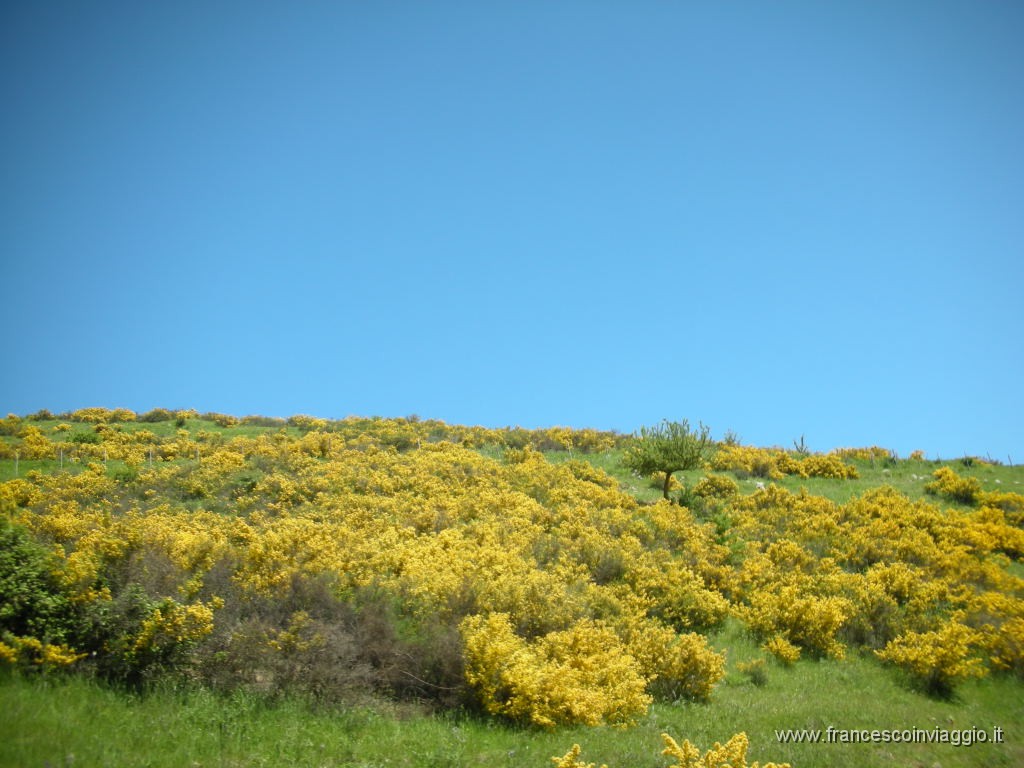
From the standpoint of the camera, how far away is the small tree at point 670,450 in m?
25.9

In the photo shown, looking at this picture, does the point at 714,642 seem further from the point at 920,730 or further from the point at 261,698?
the point at 261,698

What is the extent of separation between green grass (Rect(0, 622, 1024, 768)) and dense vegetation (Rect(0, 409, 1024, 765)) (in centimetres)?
39

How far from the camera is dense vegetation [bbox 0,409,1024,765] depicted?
34.3 feet

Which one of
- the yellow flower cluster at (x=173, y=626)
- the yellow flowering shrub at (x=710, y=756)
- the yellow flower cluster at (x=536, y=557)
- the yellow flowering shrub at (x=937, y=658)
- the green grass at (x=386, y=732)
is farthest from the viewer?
the yellow flowering shrub at (x=937, y=658)

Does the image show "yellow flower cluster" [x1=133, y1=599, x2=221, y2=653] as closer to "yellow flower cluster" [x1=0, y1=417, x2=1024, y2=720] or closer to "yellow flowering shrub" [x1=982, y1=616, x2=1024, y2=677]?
"yellow flower cluster" [x1=0, y1=417, x2=1024, y2=720]

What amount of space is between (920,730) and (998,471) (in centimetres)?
2481

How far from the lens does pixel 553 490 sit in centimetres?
2453

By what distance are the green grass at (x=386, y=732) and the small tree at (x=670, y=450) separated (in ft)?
42.4

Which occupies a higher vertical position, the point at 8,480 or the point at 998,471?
the point at 998,471

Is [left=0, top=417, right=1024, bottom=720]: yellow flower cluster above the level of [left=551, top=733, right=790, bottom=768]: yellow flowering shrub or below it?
above

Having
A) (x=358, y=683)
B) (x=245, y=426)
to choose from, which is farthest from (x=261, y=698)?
(x=245, y=426)

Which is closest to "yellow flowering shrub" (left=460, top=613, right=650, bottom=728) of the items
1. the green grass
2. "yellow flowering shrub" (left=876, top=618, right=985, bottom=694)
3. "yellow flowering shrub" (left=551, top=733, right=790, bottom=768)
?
the green grass

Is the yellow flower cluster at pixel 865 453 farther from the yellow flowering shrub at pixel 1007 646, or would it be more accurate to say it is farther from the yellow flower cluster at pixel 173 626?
the yellow flower cluster at pixel 173 626

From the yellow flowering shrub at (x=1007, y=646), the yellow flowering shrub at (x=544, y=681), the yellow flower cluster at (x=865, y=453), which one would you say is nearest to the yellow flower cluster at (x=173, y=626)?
the yellow flowering shrub at (x=544, y=681)
